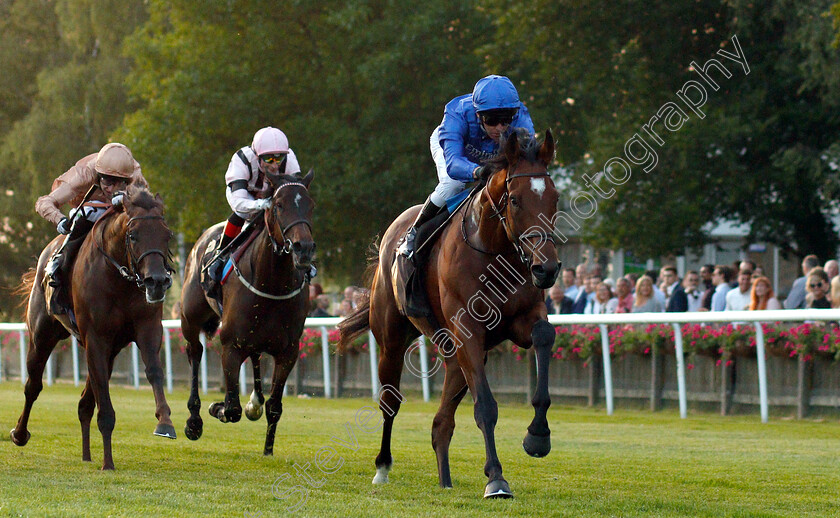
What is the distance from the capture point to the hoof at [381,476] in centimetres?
676

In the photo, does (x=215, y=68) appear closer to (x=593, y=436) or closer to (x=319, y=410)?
(x=319, y=410)

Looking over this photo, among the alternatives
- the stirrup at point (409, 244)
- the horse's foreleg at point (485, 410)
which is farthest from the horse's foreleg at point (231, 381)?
the horse's foreleg at point (485, 410)

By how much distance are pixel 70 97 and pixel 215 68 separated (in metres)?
10.2

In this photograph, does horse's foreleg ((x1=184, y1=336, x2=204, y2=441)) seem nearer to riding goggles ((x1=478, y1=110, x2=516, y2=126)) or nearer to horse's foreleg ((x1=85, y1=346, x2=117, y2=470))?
horse's foreleg ((x1=85, y1=346, x2=117, y2=470))

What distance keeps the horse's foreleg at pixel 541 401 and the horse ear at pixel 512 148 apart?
834mm

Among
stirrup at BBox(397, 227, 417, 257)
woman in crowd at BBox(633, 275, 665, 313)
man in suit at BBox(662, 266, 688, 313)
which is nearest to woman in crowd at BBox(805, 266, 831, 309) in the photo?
man in suit at BBox(662, 266, 688, 313)

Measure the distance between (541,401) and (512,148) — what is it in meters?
1.24

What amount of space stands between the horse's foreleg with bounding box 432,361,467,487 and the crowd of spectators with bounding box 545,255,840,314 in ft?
19.1

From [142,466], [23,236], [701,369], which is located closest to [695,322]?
[701,369]

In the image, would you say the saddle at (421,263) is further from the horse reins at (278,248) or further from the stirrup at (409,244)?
the horse reins at (278,248)

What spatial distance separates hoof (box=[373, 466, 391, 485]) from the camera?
22.2 feet

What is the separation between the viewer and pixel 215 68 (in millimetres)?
22047

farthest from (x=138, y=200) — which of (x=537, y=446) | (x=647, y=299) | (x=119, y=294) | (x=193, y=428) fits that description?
(x=647, y=299)

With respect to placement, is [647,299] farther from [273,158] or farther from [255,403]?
[273,158]
